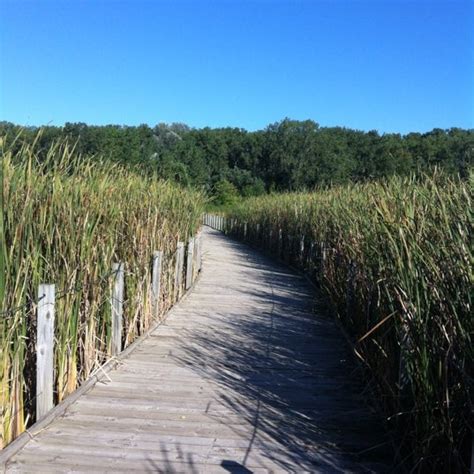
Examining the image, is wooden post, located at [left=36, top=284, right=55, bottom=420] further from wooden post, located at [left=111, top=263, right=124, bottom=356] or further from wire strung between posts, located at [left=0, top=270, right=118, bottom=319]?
wooden post, located at [left=111, top=263, right=124, bottom=356]

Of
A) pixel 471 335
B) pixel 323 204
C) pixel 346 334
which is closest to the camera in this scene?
pixel 471 335

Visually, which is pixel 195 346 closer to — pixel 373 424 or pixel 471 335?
pixel 373 424

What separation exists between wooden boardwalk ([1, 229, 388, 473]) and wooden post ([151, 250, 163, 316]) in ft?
0.91

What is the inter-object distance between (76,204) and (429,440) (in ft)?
10.0

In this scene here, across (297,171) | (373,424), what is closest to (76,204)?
(373,424)

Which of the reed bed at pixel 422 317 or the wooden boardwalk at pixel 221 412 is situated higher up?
the reed bed at pixel 422 317

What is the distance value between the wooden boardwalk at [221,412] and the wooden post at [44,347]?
0.19 meters

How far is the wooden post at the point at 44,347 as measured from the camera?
3.60 m

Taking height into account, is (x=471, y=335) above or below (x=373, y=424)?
above

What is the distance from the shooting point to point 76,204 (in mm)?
4578

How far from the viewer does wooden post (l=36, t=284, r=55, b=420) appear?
3.60 meters

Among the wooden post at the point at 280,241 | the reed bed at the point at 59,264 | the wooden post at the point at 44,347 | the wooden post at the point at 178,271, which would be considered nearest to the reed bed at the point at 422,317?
the wooden post at the point at 44,347

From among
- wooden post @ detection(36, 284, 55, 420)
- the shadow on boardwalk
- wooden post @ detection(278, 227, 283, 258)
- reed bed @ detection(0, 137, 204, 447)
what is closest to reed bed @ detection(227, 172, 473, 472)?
the shadow on boardwalk

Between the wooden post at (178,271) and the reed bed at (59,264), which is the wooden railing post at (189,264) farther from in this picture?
the reed bed at (59,264)
